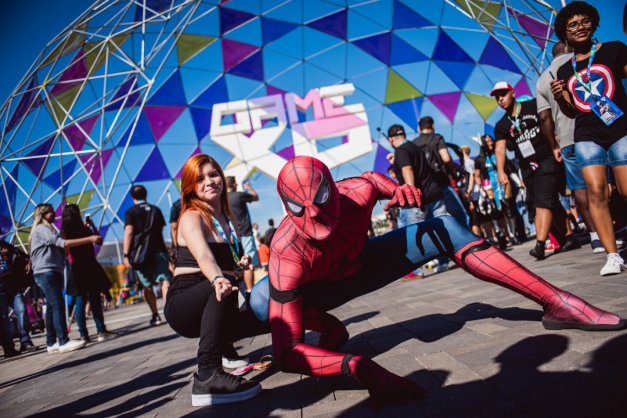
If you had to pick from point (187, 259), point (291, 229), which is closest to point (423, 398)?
point (291, 229)

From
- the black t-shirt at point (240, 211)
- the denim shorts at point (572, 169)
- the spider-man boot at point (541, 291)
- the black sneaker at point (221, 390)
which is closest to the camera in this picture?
the spider-man boot at point (541, 291)

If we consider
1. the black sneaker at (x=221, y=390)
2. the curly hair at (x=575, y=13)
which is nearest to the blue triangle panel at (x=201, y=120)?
the curly hair at (x=575, y=13)

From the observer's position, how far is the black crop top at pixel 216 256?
235cm

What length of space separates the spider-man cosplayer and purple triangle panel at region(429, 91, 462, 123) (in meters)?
15.2

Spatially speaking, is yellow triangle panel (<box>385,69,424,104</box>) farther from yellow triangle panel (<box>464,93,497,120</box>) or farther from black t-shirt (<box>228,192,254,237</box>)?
black t-shirt (<box>228,192,254,237</box>)

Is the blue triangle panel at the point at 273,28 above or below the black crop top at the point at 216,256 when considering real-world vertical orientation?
above

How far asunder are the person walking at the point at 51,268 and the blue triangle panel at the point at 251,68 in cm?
1203

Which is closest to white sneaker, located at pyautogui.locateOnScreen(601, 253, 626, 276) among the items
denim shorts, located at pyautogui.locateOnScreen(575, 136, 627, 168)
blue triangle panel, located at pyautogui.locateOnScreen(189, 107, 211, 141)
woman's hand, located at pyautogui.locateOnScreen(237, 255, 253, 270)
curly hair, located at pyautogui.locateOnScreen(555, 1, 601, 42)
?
denim shorts, located at pyautogui.locateOnScreen(575, 136, 627, 168)

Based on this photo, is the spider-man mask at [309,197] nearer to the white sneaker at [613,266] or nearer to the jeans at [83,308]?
the white sneaker at [613,266]

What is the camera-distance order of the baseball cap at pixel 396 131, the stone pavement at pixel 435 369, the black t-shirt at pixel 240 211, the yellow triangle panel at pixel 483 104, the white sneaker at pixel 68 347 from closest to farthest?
the stone pavement at pixel 435 369, the white sneaker at pixel 68 347, the baseball cap at pixel 396 131, the black t-shirt at pixel 240 211, the yellow triangle panel at pixel 483 104

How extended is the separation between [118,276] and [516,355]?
1904cm

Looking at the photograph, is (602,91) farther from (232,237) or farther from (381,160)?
(381,160)

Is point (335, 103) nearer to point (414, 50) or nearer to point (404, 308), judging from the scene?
point (414, 50)

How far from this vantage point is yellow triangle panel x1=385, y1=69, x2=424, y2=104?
52.1 ft
